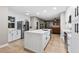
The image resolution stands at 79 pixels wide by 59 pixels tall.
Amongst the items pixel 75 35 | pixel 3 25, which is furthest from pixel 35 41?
pixel 3 25

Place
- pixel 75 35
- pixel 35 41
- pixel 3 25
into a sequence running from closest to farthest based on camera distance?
pixel 75 35, pixel 35 41, pixel 3 25

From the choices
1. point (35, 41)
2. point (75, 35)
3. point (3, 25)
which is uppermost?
point (3, 25)

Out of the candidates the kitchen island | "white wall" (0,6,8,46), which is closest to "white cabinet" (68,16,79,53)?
the kitchen island

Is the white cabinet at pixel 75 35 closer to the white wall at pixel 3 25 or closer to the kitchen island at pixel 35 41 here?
the kitchen island at pixel 35 41

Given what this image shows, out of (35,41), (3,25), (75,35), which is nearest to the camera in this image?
(75,35)

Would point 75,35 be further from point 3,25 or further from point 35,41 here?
point 3,25

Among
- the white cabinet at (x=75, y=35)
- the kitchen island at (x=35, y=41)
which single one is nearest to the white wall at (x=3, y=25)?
the kitchen island at (x=35, y=41)

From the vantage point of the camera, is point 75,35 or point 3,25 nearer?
point 75,35

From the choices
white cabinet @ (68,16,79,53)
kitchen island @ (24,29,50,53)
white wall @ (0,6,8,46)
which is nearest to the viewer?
white cabinet @ (68,16,79,53)

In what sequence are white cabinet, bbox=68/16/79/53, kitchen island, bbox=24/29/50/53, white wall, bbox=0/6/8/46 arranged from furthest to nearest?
white wall, bbox=0/6/8/46, kitchen island, bbox=24/29/50/53, white cabinet, bbox=68/16/79/53

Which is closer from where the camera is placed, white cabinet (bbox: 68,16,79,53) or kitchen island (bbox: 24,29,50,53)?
white cabinet (bbox: 68,16,79,53)

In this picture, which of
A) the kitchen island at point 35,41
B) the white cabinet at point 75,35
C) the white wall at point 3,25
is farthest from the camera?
the white wall at point 3,25

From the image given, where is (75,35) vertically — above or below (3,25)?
below

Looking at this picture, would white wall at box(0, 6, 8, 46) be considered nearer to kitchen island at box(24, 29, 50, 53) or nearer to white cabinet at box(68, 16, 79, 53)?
kitchen island at box(24, 29, 50, 53)
